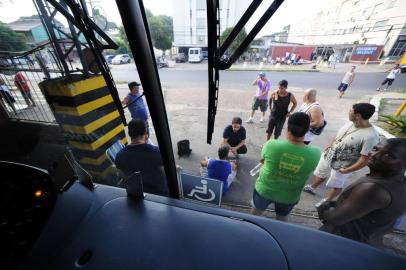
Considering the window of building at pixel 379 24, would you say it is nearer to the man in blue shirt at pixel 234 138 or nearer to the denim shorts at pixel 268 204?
the man in blue shirt at pixel 234 138

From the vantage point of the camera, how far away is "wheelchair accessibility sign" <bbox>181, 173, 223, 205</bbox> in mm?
2473

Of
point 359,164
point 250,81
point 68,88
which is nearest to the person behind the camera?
point 359,164

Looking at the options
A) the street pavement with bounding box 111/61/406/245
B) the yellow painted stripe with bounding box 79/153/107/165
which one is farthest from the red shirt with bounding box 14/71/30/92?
the yellow painted stripe with bounding box 79/153/107/165

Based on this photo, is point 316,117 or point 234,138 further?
point 234,138

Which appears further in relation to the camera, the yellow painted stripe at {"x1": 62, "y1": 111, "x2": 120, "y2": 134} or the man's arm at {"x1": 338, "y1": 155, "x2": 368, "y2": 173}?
the yellow painted stripe at {"x1": 62, "y1": 111, "x2": 120, "y2": 134}

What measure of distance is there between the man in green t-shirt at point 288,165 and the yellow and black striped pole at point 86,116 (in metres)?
2.83

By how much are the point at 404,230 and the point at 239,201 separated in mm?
2340

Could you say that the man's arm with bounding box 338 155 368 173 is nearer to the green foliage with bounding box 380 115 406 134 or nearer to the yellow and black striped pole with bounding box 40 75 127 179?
the yellow and black striped pole with bounding box 40 75 127 179

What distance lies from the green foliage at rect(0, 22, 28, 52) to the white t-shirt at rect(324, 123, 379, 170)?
6408 millimetres

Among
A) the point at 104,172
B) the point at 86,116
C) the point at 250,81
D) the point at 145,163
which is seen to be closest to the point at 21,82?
the point at 86,116

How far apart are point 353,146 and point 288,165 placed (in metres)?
1.30

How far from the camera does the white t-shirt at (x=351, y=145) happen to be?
7.85 ft

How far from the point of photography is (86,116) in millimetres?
3025

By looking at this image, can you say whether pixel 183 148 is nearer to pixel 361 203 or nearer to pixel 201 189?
pixel 201 189
